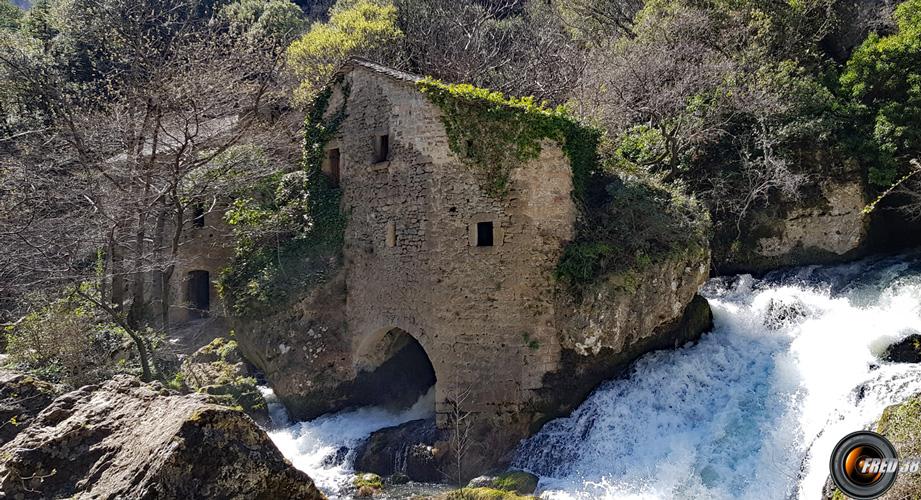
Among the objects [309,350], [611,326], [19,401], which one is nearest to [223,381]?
[309,350]

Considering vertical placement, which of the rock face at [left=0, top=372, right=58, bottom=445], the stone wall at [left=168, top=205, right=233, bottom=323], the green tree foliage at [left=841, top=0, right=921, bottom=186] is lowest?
the rock face at [left=0, top=372, right=58, bottom=445]

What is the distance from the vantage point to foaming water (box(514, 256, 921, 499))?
8055 millimetres

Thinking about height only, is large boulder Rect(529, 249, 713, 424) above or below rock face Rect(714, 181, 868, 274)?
below

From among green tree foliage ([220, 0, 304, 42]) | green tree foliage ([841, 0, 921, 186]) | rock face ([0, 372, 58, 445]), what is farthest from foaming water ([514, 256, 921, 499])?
green tree foliage ([220, 0, 304, 42])

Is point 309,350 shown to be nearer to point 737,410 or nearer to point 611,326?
point 611,326

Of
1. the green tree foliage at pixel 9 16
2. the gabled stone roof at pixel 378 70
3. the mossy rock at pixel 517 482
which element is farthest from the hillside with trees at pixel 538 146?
the green tree foliage at pixel 9 16

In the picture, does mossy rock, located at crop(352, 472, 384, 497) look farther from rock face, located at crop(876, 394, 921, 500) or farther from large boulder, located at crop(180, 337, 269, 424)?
rock face, located at crop(876, 394, 921, 500)

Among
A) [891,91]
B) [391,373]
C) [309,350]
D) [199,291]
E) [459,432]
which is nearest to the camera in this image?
[459,432]

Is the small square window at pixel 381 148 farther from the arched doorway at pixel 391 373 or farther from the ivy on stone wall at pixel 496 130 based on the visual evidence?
the arched doorway at pixel 391 373

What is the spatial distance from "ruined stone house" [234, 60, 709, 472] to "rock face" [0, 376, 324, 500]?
6.85 meters

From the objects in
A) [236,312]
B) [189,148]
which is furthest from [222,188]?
[236,312]

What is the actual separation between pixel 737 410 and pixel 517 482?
11.6 feet

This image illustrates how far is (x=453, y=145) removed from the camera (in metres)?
10.9

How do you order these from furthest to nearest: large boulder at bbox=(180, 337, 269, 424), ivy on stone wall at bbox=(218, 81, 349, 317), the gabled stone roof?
ivy on stone wall at bbox=(218, 81, 349, 317), the gabled stone roof, large boulder at bbox=(180, 337, 269, 424)
